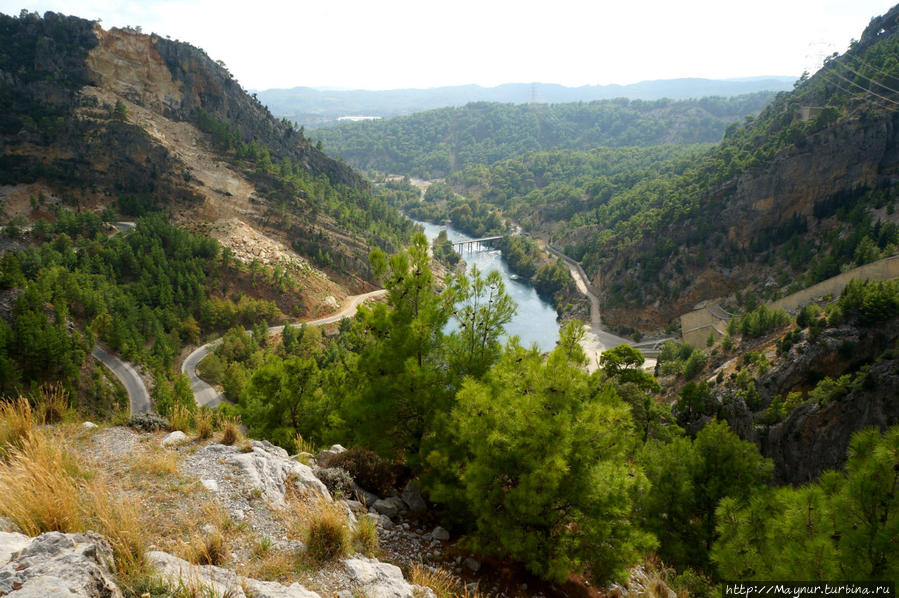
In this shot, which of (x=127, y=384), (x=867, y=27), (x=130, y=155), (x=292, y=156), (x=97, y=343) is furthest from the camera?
(x=292, y=156)

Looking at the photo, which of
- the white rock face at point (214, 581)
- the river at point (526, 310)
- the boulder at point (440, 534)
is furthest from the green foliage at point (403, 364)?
the river at point (526, 310)

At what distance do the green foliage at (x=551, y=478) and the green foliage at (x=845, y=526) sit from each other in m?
2.45

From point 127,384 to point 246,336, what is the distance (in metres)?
13.5

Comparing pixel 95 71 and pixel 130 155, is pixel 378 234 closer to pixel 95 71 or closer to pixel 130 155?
pixel 130 155

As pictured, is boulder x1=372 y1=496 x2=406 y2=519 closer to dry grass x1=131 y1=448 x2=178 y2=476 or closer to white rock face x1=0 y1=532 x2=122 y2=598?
dry grass x1=131 y1=448 x2=178 y2=476

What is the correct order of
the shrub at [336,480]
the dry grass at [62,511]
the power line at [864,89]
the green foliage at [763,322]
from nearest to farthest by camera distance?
1. the dry grass at [62,511]
2. the shrub at [336,480]
3. the green foliage at [763,322]
4. the power line at [864,89]

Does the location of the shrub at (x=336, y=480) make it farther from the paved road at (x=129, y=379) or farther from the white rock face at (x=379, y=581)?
the paved road at (x=129, y=379)

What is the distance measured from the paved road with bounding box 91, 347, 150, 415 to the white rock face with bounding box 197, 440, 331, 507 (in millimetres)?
32359

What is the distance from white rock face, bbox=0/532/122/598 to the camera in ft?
14.2

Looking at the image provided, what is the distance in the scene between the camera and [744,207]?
70688 millimetres

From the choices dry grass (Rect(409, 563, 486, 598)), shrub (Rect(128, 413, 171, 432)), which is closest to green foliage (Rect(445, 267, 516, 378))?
dry grass (Rect(409, 563, 486, 598))

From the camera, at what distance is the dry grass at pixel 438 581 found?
7.36 meters

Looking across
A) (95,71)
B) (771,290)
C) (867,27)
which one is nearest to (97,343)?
(95,71)

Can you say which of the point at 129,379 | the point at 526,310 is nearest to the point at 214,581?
the point at 129,379
